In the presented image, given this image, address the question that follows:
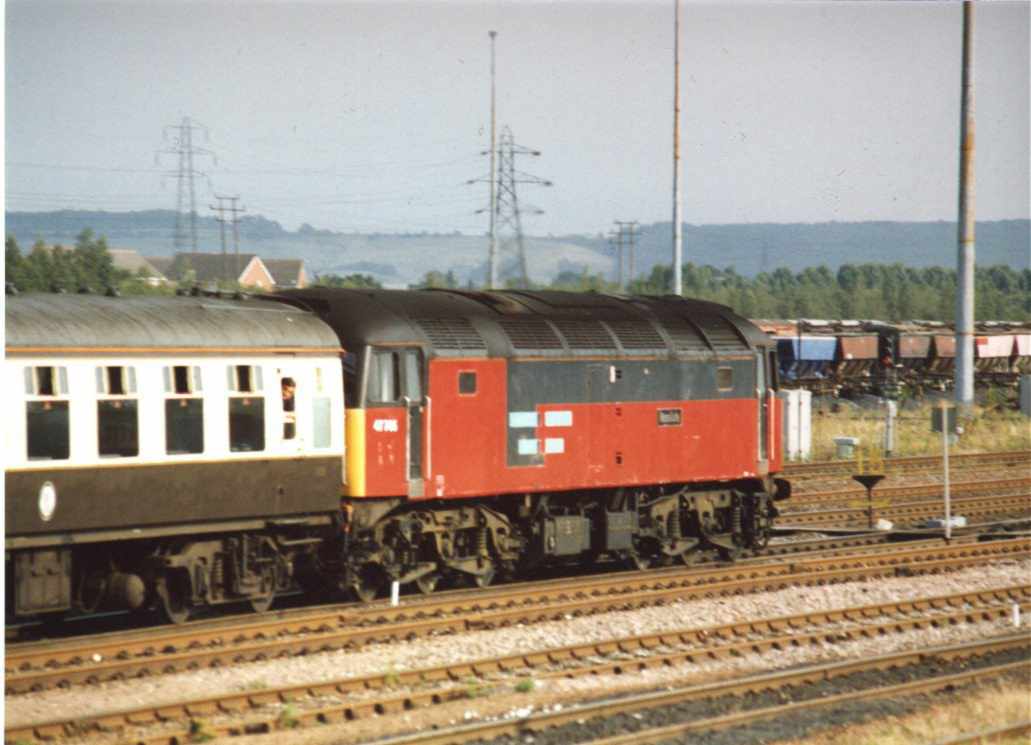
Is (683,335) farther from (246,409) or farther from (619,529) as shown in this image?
(246,409)

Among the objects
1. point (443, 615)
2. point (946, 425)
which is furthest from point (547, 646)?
point (946, 425)

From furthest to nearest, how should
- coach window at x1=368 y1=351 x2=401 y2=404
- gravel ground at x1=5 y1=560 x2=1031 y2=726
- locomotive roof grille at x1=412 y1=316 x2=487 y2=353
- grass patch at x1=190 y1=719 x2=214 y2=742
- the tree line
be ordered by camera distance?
the tree line < locomotive roof grille at x1=412 y1=316 x2=487 y2=353 < coach window at x1=368 y1=351 x2=401 y2=404 < gravel ground at x1=5 y1=560 x2=1031 y2=726 < grass patch at x1=190 y1=719 x2=214 y2=742

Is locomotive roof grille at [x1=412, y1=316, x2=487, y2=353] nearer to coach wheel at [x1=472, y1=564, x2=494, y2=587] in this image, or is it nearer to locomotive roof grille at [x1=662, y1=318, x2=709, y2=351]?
coach wheel at [x1=472, y1=564, x2=494, y2=587]

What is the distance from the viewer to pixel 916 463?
38.9 metres

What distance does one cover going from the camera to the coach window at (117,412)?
15867mm

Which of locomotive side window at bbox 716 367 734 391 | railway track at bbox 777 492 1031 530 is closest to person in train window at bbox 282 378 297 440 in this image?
locomotive side window at bbox 716 367 734 391

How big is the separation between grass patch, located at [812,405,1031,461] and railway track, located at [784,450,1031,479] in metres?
1.75

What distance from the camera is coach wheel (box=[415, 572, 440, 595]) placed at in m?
20.3

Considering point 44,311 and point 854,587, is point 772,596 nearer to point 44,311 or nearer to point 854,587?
point 854,587

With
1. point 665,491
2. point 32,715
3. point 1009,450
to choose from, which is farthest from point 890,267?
point 32,715

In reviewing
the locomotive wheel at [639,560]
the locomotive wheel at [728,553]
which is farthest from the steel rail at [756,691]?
the locomotive wheel at [639,560]

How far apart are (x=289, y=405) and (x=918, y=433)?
33.1 meters

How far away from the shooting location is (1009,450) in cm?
4578

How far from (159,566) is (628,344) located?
7904 mm
